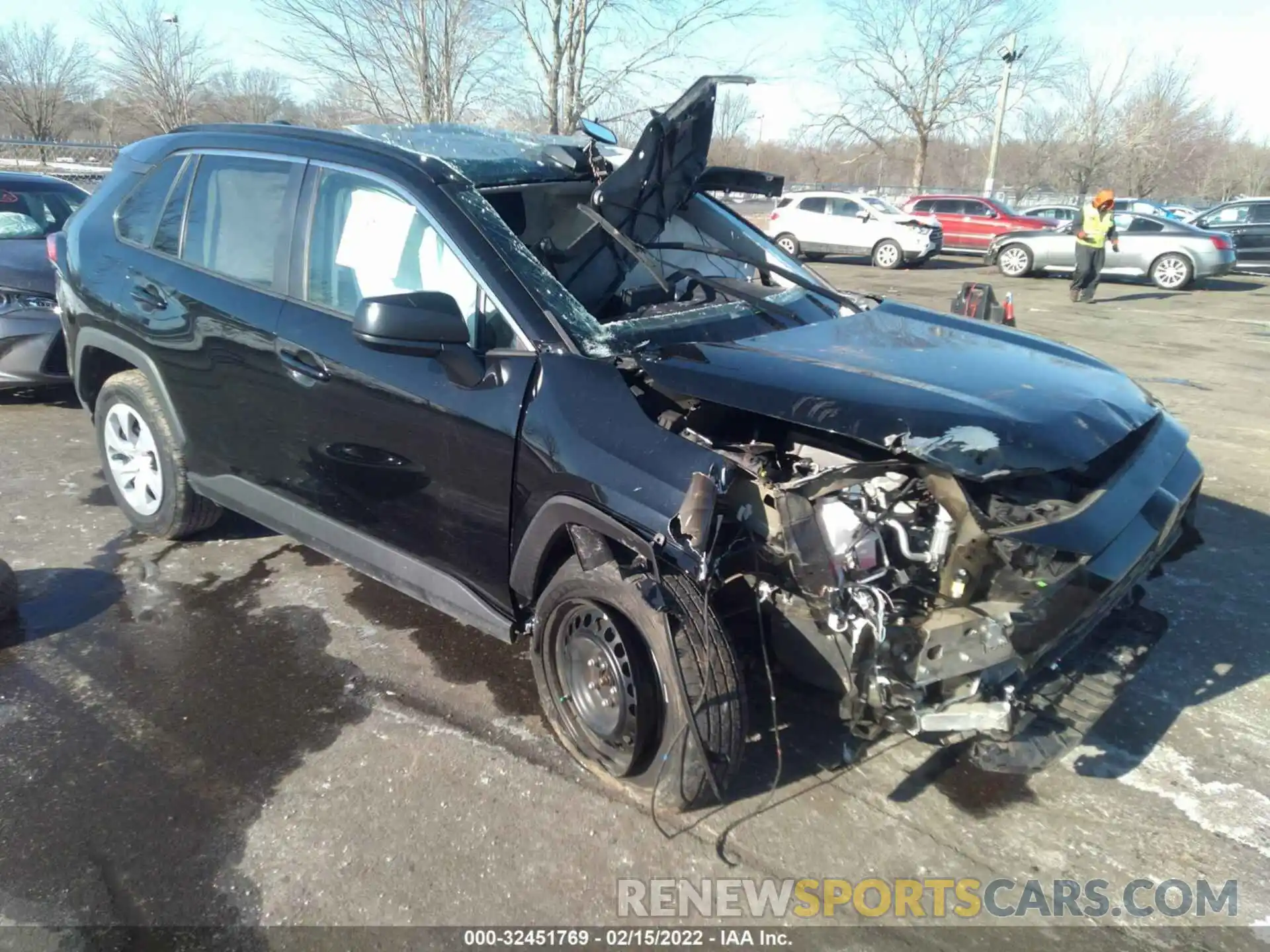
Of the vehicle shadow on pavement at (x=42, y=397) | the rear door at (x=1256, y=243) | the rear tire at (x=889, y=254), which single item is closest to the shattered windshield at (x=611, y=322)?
the vehicle shadow on pavement at (x=42, y=397)

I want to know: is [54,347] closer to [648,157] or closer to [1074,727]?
[648,157]

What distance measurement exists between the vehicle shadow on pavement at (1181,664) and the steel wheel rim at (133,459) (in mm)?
3694

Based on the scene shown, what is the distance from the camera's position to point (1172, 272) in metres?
18.1

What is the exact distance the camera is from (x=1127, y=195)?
164 ft

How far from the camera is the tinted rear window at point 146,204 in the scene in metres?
4.18

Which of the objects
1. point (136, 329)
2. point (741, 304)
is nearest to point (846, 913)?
point (741, 304)

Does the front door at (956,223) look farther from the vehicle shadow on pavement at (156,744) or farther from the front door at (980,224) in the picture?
the vehicle shadow on pavement at (156,744)

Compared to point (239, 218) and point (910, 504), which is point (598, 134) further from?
point (910, 504)

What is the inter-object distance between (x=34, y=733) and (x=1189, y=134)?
62448 mm

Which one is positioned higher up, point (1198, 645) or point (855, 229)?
point (855, 229)

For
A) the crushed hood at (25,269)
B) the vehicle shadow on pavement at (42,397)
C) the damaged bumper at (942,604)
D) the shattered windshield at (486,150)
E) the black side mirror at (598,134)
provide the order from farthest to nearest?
1. the vehicle shadow on pavement at (42,397)
2. the crushed hood at (25,269)
3. the black side mirror at (598,134)
4. the shattered windshield at (486,150)
5. the damaged bumper at (942,604)

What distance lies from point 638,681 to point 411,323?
127cm

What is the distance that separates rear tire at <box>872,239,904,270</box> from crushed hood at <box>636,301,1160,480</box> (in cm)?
1902

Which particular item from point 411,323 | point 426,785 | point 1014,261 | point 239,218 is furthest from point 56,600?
point 1014,261
